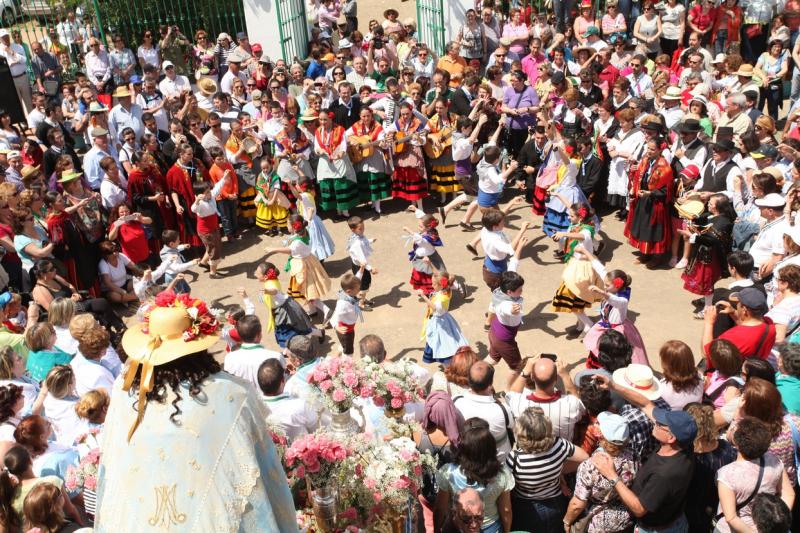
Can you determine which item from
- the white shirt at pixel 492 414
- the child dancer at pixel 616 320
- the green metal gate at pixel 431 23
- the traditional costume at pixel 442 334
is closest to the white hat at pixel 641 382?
the white shirt at pixel 492 414

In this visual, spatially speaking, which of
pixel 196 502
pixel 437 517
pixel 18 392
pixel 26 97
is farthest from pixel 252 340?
pixel 26 97

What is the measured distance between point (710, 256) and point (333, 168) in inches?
200

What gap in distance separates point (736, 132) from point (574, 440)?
606cm

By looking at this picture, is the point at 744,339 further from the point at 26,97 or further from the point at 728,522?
the point at 26,97

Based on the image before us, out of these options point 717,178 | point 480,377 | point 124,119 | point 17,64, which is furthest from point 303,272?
point 17,64

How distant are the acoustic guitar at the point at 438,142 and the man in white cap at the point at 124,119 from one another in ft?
13.3

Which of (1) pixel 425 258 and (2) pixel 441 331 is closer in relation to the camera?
(2) pixel 441 331

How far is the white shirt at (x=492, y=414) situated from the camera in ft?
17.0

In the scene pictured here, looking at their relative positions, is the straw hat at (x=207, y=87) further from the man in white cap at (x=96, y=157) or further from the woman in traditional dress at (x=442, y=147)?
the woman in traditional dress at (x=442, y=147)

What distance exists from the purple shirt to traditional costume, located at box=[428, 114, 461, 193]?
0.93 m

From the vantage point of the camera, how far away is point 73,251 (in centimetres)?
891

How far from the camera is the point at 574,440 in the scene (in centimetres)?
537

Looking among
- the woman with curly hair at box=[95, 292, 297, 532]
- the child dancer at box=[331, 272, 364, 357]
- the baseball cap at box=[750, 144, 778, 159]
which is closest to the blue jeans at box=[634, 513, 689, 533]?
the woman with curly hair at box=[95, 292, 297, 532]

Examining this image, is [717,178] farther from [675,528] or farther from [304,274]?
[675,528]
